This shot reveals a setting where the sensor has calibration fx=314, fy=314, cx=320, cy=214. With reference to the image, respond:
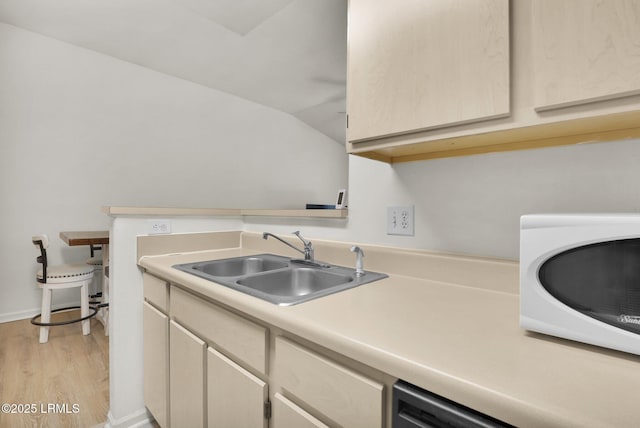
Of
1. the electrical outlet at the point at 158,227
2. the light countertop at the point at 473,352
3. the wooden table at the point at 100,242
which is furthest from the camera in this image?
the wooden table at the point at 100,242

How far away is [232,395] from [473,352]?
0.75 m

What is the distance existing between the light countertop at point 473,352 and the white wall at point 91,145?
3.38 meters

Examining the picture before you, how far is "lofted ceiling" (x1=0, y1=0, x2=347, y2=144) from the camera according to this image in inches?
100

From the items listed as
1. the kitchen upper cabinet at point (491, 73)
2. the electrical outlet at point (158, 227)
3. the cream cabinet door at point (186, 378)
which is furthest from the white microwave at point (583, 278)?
the electrical outlet at point (158, 227)

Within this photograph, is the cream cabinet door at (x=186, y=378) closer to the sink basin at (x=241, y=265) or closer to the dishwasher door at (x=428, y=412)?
the sink basin at (x=241, y=265)

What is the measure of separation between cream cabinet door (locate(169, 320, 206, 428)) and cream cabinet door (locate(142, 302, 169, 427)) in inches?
2.3

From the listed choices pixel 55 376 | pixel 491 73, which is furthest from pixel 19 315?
pixel 491 73

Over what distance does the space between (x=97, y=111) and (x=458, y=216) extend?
4.00 metres

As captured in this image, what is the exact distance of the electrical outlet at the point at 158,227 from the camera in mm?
1604

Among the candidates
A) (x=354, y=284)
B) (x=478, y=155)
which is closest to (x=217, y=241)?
(x=354, y=284)

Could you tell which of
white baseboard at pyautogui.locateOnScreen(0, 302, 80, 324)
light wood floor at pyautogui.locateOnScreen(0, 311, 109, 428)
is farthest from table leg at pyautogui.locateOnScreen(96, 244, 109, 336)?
white baseboard at pyautogui.locateOnScreen(0, 302, 80, 324)

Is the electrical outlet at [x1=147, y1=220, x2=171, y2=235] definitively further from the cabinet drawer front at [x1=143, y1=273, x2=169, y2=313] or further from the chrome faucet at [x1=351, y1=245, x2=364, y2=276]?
the chrome faucet at [x1=351, y1=245, x2=364, y2=276]

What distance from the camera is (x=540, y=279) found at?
0.63 metres

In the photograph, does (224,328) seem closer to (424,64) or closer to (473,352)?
(473,352)
